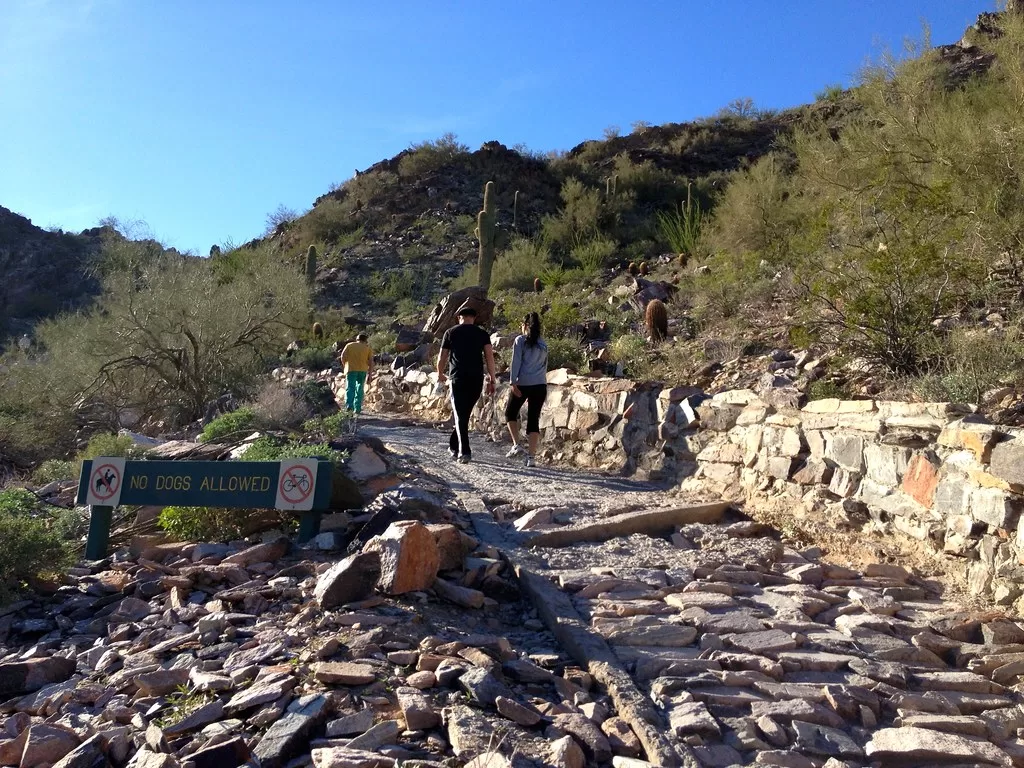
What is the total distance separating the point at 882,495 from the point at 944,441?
68cm

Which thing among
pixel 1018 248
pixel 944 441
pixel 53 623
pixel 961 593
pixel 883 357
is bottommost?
pixel 53 623

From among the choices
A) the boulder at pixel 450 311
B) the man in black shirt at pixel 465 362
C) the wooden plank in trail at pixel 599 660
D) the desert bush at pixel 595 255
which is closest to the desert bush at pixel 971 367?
the wooden plank in trail at pixel 599 660

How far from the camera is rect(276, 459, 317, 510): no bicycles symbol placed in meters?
5.77

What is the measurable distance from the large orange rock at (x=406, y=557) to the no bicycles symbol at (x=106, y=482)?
2.15 meters

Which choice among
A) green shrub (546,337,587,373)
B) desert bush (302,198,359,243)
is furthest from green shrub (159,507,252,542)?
desert bush (302,198,359,243)

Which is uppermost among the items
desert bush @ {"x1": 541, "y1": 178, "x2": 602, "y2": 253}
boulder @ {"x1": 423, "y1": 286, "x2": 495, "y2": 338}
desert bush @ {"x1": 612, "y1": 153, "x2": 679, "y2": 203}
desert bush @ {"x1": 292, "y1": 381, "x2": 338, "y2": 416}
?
desert bush @ {"x1": 612, "y1": 153, "x2": 679, "y2": 203}

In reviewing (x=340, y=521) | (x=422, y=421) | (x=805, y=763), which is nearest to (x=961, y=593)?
(x=805, y=763)

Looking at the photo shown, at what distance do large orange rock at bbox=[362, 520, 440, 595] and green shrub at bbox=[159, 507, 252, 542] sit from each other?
167cm

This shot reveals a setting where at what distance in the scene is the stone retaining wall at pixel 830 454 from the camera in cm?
495

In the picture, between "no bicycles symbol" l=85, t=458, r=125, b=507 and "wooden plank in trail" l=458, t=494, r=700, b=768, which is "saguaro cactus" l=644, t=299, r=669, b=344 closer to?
"wooden plank in trail" l=458, t=494, r=700, b=768

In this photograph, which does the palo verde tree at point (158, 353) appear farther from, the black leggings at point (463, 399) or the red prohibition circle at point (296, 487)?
the red prohibition circle at point (296, 487)

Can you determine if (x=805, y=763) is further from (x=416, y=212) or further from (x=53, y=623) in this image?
(x=416, y=212)

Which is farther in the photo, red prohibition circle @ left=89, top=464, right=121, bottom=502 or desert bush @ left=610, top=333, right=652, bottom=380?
desert bush @ left=610, top=333, right=652, bottom=380

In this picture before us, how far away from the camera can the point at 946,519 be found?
5.36 metres
